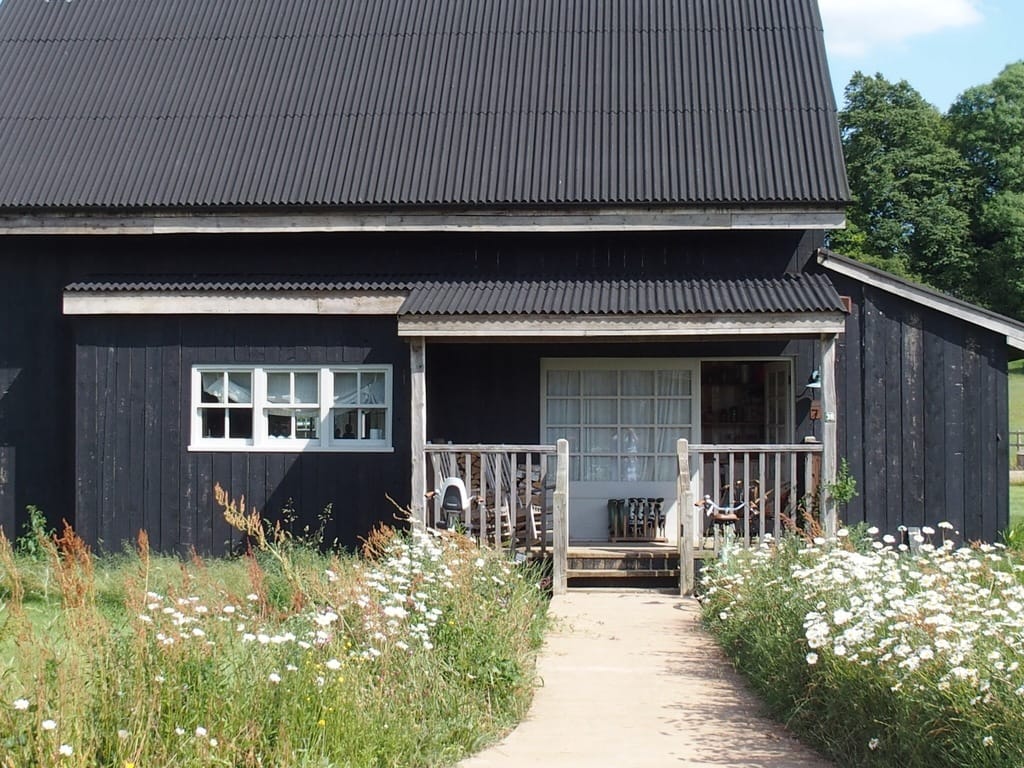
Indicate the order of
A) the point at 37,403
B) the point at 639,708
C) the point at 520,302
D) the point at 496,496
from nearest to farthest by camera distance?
the point at 639,708
the point at 496,496
the point at 520,302
the point at 37,403

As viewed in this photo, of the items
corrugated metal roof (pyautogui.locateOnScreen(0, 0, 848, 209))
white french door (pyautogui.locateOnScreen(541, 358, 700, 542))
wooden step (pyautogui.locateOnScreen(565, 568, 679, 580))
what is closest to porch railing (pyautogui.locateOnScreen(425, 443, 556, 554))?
wooden step (pyautogui.locateOnScreen(565, 568, 679, 580))

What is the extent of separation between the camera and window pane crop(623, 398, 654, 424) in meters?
14.4

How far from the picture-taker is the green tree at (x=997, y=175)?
146ft

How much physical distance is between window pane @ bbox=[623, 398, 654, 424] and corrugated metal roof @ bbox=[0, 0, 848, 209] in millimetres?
2312

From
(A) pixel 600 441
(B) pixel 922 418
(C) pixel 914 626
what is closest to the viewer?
(C) pixel 914 626

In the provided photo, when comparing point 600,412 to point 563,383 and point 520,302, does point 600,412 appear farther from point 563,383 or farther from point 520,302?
point 520,302

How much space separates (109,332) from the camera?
13586 mm

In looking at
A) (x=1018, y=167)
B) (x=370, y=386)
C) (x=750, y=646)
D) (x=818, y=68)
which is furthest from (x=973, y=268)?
(x=750, y=646)

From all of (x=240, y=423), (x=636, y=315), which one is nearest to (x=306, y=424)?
(x=240, y=423)

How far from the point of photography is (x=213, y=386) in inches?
543

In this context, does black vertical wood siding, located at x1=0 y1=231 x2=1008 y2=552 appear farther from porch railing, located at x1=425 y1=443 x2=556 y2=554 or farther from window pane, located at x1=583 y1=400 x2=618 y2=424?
porch railing, located at x1=425 y1=443 x2=556 y2=554

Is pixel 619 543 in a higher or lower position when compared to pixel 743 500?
lower

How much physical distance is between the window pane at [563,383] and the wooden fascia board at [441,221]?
1739 mm

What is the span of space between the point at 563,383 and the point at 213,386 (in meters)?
3.75
